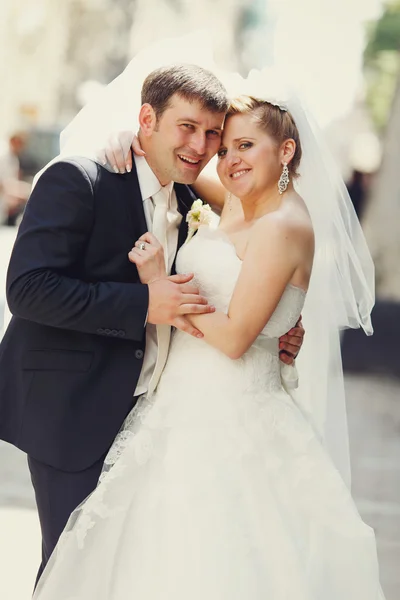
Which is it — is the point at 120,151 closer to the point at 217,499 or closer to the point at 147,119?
the point at 147,119

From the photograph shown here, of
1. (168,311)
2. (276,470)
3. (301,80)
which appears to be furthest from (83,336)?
(301,80)

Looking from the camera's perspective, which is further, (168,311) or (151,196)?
(151,196)

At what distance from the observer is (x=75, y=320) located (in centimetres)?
313

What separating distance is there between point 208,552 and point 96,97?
1682mm

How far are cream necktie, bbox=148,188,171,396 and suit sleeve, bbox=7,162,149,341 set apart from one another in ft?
0.57

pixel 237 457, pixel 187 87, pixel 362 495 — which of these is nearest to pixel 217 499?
pixel 237 457

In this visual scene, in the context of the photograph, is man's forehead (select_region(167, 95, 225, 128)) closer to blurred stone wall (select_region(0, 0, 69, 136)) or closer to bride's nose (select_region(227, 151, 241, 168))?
bride's nose (select_region(227, 151, 241, 168))

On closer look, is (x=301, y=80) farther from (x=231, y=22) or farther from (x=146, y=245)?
(x=231, y=22)

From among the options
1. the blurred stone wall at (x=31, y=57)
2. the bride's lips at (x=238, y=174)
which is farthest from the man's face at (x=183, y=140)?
the blurred stone wall at (x=31, y=57)

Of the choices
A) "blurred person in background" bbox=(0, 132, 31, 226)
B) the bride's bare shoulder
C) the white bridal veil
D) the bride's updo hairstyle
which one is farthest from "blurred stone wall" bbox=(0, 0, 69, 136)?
the bride's bare shoulder

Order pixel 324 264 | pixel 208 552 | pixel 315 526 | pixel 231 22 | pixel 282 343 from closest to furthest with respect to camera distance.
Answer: pixel 208 552
pixel 315 526
pixel 282 343
pixel 324 264
pixel 231 22

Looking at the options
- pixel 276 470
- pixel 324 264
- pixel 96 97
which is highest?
pixel 96 97

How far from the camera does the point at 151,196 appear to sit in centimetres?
340

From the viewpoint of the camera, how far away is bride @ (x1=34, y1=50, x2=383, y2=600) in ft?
10.2
